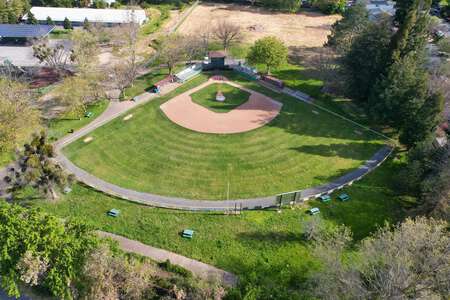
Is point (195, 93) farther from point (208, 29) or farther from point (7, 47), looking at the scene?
point (7, 47)

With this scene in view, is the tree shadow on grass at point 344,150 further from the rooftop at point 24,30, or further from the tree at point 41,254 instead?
the rooftop at point 24,30

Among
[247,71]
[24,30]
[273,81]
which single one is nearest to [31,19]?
[24,30]

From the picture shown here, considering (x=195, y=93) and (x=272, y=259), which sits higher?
(x=195, y=93)

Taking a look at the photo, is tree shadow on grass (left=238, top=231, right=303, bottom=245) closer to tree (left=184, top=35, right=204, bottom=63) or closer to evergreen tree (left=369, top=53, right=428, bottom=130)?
evergreen tree (left=369, top=53, right=428, bottom=130)

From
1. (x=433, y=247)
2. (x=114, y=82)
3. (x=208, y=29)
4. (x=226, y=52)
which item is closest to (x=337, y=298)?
(x=433, y=247)

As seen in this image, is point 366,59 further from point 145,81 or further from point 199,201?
point 145,81
